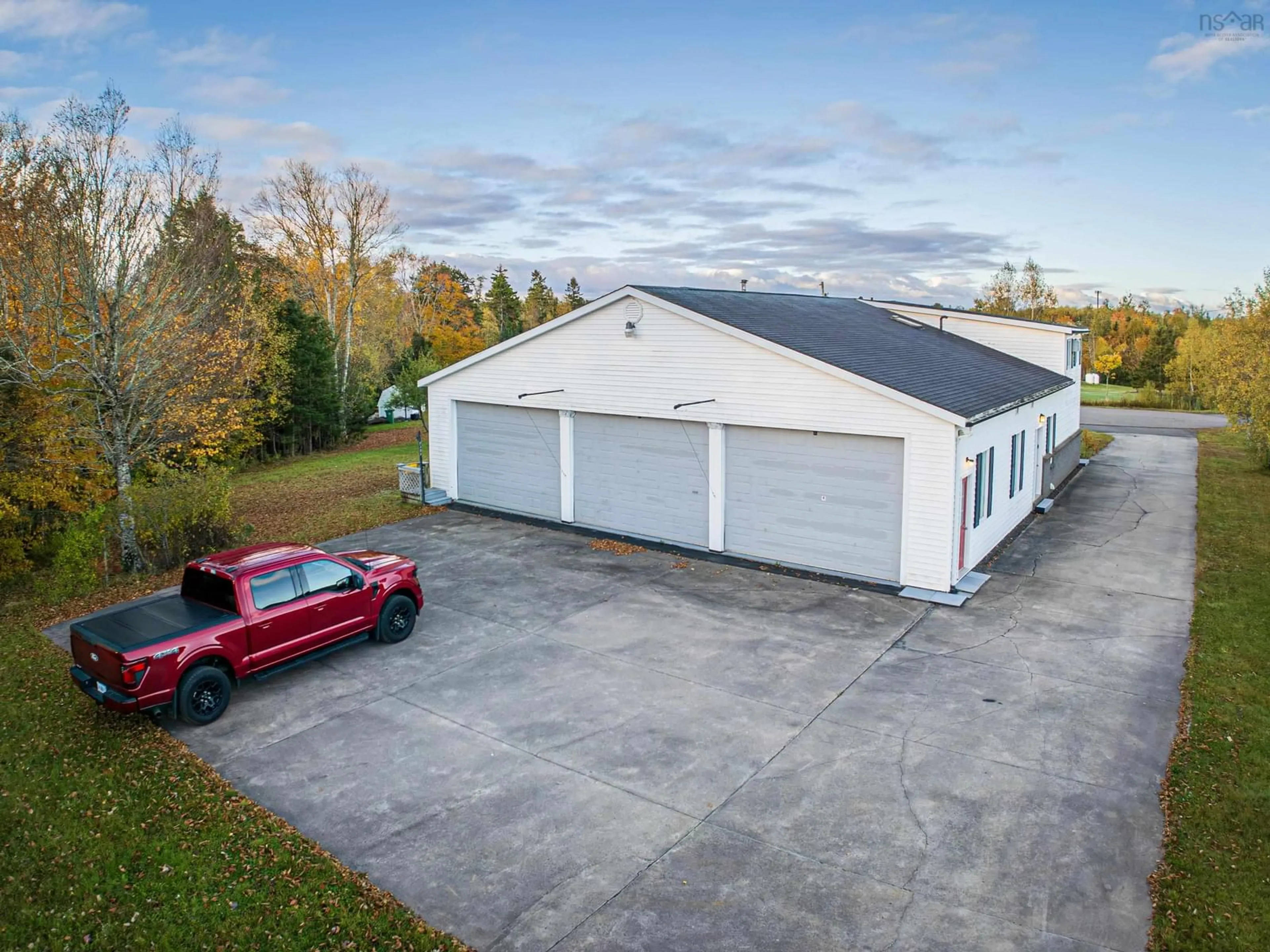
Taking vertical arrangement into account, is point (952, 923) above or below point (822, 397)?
below

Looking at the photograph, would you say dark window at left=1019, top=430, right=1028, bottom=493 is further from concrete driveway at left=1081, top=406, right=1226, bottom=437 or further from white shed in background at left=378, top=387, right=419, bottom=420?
white shed in background at left=378, top=387, right=419, bottom=420

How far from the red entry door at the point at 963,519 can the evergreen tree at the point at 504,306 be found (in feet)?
170

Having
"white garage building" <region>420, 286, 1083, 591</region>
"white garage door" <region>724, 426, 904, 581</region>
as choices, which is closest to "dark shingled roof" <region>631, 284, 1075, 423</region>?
"white garage building" <region>420, 286, 1083, 591</region>

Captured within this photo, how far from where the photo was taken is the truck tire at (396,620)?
10.8m

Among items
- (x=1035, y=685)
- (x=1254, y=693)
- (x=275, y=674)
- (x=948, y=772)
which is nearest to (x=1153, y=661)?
(x=1254, y=693)

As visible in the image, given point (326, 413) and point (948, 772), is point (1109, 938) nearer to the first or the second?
point (948, 772)

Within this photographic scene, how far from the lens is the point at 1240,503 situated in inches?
794

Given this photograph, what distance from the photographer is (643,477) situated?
1630 cm

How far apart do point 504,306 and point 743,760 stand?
6021 centimetres

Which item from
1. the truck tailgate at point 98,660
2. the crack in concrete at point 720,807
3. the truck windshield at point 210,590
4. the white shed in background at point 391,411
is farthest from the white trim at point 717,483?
the white shed in background at point 391,411

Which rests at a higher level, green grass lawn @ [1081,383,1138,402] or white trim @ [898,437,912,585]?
green grass lawn @ [1081,383,1138,402]

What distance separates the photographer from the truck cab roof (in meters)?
9.50

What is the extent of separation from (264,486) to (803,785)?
20884 mm

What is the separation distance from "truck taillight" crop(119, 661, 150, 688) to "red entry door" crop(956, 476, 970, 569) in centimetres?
1155
